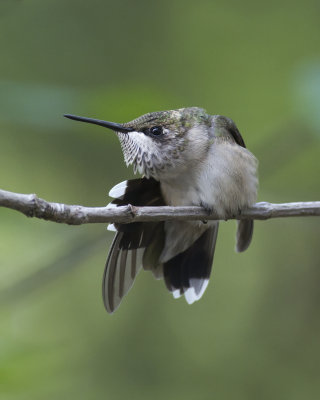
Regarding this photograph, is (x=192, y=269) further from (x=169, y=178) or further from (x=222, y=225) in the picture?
(x=222, y=225)

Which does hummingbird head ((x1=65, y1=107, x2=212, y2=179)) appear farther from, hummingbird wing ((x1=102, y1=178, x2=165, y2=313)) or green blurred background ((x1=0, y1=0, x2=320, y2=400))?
green blurred background ((x1=0, y1=0, x2=320, y2=400))

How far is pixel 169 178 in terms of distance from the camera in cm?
298

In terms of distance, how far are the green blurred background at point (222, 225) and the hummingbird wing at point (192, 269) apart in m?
1.06

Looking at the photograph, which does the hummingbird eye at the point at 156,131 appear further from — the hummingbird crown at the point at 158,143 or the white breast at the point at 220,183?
the white breast at the point at 220,183

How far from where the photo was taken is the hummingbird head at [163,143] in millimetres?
2947

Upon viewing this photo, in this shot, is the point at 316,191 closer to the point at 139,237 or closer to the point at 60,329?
the point at 139,237

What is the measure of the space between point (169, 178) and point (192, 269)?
0.78m

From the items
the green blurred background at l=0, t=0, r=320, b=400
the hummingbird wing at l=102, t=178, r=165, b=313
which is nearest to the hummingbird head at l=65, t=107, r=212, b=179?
the hummingbird wing at l=102, t=178, r=165, b=313

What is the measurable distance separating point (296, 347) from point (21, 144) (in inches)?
134

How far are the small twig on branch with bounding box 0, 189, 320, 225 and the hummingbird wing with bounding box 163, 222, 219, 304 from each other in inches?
27.6

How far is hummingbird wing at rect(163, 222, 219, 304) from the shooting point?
3.44 metres

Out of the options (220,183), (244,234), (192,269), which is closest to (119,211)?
(220,183)

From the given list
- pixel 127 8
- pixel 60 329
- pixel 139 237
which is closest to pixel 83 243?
pixel 139 237

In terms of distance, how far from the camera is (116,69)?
5609 millimetres
